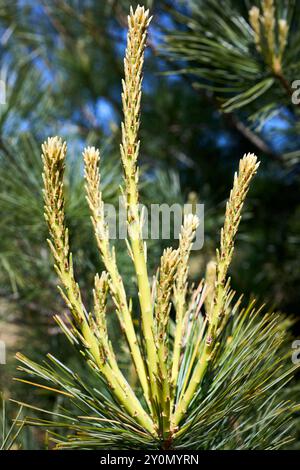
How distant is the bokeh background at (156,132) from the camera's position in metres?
0.69

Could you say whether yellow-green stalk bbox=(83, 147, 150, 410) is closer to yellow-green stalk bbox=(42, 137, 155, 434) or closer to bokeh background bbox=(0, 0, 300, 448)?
yellow-green stalk bbox=(42, 137, 155, 434)

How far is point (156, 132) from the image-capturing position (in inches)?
42.3

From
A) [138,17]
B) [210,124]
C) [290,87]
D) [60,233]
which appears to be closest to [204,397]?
[60,233]

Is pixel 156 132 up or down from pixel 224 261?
up

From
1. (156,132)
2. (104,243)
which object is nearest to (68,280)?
(104,243)

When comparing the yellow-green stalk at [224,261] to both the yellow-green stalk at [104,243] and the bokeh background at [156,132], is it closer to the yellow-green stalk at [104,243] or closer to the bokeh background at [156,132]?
the yellow-green stalk at [104,243]

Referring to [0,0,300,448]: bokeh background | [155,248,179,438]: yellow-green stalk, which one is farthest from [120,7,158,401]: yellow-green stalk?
[0,0,300,448]: bokeh background

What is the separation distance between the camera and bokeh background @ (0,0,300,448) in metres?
0.69

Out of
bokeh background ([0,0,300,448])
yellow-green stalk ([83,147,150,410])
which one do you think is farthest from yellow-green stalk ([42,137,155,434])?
bokeh background ([0,0,300,448])

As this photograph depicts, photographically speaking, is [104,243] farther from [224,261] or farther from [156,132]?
[156,132]

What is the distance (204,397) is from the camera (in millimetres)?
394

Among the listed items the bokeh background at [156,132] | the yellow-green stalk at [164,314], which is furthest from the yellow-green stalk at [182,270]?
the bokeh background at [156,132]

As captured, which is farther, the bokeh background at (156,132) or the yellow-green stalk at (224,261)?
the bokeh background at (156,132)

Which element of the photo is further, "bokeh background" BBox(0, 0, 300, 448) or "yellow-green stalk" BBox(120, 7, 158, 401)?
"bokeh background" BBox(0, 0, 300, 448)
